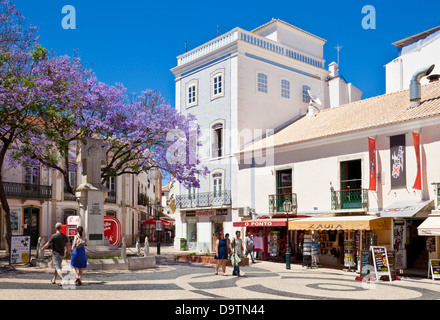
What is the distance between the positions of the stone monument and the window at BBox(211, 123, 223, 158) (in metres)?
12.4

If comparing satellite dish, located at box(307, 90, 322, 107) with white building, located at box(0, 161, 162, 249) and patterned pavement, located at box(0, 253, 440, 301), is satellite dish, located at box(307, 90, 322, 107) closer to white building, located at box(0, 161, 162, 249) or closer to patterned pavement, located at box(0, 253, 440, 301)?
white building, located at box(0, 161, 162, 249)

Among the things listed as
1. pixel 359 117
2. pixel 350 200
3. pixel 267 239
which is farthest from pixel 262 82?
pixel 350 200

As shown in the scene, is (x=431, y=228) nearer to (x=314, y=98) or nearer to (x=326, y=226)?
(x=326, y=226)

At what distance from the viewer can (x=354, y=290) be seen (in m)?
13.2

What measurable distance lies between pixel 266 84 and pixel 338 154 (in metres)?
9.42

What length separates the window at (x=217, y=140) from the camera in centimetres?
2945

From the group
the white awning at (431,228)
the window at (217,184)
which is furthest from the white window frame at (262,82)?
the white awning at (431,228)

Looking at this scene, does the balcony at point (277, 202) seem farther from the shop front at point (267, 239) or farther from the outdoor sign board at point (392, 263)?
the outdoor sign board at point (392, 263)

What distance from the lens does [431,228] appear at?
15984 mm

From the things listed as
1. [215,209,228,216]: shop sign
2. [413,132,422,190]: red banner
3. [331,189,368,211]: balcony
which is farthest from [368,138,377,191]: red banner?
[215,209,228,216]: shop sign

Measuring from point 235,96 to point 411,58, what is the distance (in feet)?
34.2
